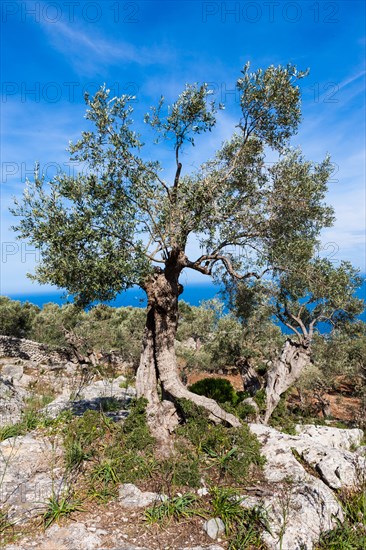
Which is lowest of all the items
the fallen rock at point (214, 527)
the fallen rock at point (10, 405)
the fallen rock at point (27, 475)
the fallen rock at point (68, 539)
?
the fallen rock at point (214, 527)

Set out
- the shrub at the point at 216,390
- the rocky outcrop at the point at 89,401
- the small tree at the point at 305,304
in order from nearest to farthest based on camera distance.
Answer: the small tree at the point at 305,304
the rocky outcrop at the point at 89,401
the shrub at the point at 216,390

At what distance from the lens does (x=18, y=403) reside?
15.8 metres

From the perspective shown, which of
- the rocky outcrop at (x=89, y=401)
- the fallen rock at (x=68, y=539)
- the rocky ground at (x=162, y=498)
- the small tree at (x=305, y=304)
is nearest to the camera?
the fallen rock at (x=68, y=539)

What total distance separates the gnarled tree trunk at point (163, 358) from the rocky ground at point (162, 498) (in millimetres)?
2780

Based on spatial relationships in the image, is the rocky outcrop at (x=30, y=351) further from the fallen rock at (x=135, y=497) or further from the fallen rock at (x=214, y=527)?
the fallen rock at (x=214, y=527)

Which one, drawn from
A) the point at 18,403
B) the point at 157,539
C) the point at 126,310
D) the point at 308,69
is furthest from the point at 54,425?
the point at 126,310

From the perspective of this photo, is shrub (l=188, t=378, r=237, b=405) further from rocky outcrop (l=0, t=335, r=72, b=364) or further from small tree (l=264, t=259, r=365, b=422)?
rocky outcrop (l=0, t=335, r=72, b=364)

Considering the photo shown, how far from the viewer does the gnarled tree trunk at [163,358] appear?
12.2m

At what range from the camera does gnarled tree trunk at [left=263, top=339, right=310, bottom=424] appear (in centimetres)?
1616

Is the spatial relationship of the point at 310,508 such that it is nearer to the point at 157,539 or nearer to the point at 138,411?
the point at 157,539

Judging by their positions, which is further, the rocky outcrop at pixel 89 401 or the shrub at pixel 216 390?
the shrub at pixel 216 390

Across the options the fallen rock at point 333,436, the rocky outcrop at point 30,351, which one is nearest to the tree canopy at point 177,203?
the fallen rock at point 333,436

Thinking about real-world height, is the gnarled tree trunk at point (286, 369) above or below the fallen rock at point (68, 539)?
above

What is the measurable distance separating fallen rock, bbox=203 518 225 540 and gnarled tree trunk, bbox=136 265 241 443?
4311 mm
